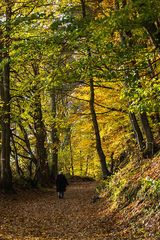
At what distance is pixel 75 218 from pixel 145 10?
757 centimetres

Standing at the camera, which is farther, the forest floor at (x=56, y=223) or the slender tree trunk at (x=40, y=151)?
the slender tree trunk at (x=40, y=151)

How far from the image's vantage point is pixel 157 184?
7762 millimetres

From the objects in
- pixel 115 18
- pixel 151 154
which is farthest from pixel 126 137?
pixel 115 18

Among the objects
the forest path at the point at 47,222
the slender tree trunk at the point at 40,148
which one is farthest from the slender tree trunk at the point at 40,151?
the forest path at the point at 47,222

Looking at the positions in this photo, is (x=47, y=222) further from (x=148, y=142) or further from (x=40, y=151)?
(x=40, y=151)

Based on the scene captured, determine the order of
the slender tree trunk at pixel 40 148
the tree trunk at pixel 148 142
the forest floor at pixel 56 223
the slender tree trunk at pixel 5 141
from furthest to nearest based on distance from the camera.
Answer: the slender tree trunk at pixel 40 148, the slender tree trunk at pixel 5 141, the tree trunk at pixel 148 142, the forest floor at pixel 56 223

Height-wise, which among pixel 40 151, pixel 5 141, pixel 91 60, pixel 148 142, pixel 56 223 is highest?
pixel 91 60

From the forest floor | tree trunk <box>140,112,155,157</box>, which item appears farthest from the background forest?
the forest floor

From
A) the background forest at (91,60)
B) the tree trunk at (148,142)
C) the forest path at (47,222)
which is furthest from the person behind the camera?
the tree trunk at (148,142)

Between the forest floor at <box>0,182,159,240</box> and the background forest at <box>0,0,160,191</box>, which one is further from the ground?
the background forest at <box>0,0,160,191</box>

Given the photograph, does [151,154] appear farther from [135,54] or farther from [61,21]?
[61,21]

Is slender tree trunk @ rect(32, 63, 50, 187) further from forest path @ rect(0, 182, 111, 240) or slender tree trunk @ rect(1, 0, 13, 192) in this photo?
forest path @ rect(0, 182, 111, 240)

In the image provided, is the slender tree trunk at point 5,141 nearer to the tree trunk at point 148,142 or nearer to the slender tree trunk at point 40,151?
the slender tree trunk at point 40,151

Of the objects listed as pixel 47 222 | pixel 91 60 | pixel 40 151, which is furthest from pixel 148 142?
pixel 40 151
